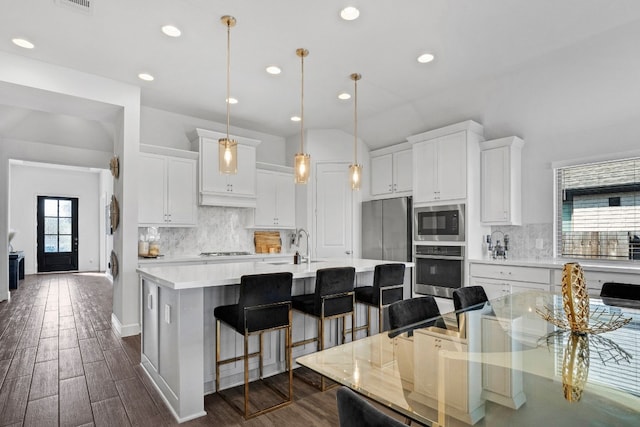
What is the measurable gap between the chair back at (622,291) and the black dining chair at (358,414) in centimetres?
292

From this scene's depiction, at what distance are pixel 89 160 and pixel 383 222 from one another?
5342 mm

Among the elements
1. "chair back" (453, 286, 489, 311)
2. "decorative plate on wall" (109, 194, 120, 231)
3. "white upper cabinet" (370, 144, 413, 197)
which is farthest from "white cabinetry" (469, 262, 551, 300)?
"decorative plate on wall" (109, 194, 120, 231)

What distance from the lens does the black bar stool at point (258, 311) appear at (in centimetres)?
232

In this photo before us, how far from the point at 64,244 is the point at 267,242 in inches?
322

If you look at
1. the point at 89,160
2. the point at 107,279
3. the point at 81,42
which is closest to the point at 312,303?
the point at 81,42

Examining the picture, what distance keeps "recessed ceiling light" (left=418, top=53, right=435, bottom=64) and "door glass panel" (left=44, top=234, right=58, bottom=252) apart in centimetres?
1135

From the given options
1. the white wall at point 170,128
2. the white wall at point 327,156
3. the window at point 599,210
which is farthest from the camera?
the white wall at point 327,156

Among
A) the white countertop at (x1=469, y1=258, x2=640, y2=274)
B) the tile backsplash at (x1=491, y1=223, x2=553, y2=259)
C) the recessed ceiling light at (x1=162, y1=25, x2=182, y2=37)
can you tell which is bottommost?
the white countertop at (x1=469, y1=258, x2=640, y2=274)

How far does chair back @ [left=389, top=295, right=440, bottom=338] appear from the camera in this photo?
1882 mm

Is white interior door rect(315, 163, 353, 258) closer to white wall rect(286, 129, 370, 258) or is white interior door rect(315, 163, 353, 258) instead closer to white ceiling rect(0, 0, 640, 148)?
white wall rect(286, 129, 370, 258)

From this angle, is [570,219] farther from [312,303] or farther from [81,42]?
[81,42]

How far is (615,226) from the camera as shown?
3.75 metres

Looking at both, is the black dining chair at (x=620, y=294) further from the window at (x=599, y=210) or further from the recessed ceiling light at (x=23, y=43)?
the recessed ceiling light at (x=23, y=43)

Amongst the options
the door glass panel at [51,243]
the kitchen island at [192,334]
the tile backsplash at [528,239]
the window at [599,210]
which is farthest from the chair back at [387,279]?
the door glass panel at [51,243]
